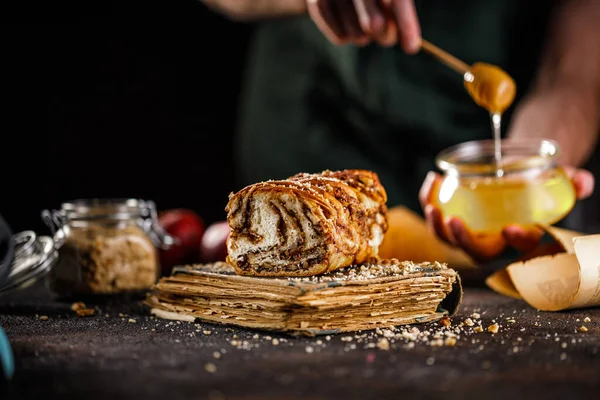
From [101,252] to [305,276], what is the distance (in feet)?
2.11

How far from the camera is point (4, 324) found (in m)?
1.68

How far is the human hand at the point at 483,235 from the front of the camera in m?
2.12

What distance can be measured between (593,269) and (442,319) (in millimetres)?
365

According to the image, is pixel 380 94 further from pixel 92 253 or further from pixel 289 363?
pixel 289 363

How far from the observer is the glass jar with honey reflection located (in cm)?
211

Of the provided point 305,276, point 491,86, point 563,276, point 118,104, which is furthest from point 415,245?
point 118,104

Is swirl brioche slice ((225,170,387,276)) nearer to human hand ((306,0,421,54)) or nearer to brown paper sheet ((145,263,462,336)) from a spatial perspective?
brown paper sheet ((145,263,462,336))

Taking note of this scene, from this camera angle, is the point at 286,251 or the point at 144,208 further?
the point at 144,208

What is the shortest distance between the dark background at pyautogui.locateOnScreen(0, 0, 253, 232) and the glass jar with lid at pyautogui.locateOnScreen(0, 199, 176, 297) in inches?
98.3

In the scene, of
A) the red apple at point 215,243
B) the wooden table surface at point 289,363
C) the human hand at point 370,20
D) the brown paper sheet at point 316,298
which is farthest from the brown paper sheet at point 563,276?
the red apple at point 215,243

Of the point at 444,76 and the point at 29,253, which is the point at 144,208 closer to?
the point at 29,253

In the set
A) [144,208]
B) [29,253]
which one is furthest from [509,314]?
[29,253]

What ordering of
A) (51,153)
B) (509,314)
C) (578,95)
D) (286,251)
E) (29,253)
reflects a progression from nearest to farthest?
1. (286,251)
2. (509,314)
3. (29,253)
4. (578,95)
5. (51,153)

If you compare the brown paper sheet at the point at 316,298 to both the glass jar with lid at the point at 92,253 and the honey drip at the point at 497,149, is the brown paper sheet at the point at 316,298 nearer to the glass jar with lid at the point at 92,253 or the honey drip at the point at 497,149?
the glass jar with lid at the point at 92,253
